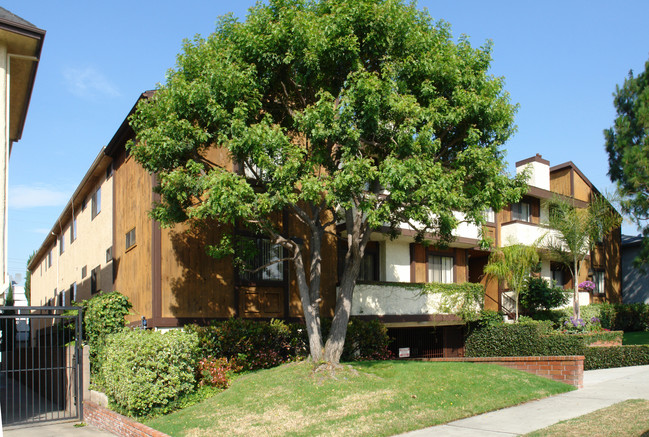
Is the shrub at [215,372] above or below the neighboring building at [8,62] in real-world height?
below

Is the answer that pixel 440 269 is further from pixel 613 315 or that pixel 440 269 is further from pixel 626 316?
pixel 626 316

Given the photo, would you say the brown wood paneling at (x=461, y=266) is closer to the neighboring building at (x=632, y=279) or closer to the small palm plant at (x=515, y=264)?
the small palm plant at (x=515, y=264)

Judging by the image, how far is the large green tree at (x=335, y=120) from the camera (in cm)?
1338

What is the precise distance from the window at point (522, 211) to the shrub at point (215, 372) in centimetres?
1727

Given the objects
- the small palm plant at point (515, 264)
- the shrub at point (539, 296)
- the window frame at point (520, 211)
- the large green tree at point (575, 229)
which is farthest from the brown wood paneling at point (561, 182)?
the small palm plant at point (515, 264)

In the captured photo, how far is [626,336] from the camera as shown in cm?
2752

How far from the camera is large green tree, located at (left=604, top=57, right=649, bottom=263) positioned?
2792 cm

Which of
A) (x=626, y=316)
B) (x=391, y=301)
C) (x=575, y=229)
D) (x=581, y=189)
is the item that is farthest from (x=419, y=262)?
(x=626, y=316)

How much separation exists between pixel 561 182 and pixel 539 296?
8.16 metres

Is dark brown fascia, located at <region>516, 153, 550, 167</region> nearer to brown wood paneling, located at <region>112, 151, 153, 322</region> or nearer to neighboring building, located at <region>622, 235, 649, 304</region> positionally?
neighboring building, located at <region>622, 235, 649, 304</region>

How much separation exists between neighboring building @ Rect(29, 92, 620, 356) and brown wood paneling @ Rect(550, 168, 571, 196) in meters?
0.11

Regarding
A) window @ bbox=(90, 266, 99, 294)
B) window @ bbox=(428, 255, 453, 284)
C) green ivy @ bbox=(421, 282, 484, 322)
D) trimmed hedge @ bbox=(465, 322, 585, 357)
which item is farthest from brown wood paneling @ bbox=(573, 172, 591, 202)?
window @ bbox=(90, 266, 99, 294)

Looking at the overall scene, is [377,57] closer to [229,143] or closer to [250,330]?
[229,143]

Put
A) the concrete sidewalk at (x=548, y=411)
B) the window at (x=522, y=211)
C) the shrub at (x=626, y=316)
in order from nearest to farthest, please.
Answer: the concrete sidewalk at (x=548, y=411)
the window at (x=522, y=211)
the shrub at (x=626, y=316)
